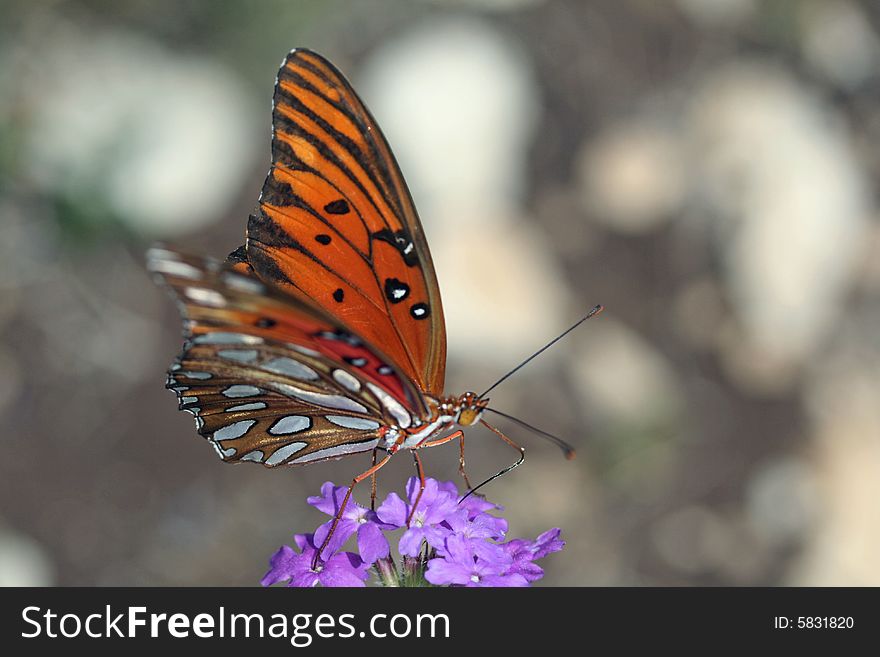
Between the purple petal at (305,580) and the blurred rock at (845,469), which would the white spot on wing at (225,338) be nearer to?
the purple petal at (305,580)

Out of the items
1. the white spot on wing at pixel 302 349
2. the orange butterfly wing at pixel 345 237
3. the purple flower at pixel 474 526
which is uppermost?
the orange butterfly wing at pixel 345 237

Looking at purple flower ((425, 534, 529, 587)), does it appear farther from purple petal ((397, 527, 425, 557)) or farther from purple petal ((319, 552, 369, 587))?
purple petal ((319, 552, 369, 587))

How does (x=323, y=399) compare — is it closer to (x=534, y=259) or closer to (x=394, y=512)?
(x=394, y=512)

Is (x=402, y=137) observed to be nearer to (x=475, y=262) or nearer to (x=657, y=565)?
(x=475, y=262)

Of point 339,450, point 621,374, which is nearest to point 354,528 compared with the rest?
point 339,450

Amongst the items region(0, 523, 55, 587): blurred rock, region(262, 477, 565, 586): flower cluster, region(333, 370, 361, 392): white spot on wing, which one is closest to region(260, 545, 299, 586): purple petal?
region(262, 477, 565, 586): flower cluster

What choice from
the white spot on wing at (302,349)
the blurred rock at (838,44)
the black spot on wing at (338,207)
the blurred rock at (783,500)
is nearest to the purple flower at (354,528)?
the white spot on wing at (302,349)
